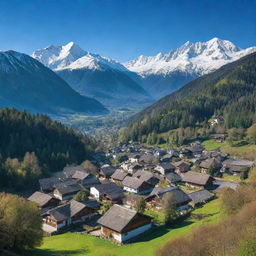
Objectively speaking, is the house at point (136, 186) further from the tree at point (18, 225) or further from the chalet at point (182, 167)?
the tree at point (18, 225)

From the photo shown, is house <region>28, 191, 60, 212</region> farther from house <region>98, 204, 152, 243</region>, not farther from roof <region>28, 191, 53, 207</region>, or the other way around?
house <region>98, 204, 152, 243</region>

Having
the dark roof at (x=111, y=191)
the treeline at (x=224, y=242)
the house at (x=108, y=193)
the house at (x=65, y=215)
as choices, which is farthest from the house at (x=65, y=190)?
the treeline at (x=224, y=242)

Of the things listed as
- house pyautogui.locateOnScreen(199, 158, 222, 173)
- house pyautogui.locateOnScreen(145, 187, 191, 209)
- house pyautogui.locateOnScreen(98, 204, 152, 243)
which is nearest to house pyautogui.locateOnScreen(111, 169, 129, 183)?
house pyautogui.locateOnScreen(145, 187, 191, 209)

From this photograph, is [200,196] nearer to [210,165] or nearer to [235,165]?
[210,165]

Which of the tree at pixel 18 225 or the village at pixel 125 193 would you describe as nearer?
the tree at pixel 18 225

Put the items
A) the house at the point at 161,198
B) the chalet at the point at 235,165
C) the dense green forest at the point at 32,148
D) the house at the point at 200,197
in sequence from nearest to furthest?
the house at the point at 161,198 < the house at the point at 200,197 < the dense green forest at the point at 32,148 < the chalet at the point at 235,165

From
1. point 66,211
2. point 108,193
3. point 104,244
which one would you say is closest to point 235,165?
point 108,193
